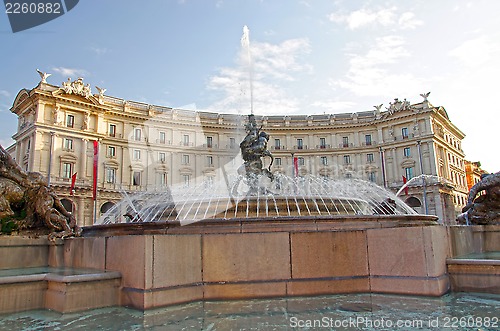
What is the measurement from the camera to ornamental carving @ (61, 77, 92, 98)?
150 ft

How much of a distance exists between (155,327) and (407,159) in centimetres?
5752

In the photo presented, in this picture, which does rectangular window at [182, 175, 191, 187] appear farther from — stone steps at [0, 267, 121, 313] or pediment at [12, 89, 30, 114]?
stone steps at [0, 267, 121, 313]

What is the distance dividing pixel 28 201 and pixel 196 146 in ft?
164

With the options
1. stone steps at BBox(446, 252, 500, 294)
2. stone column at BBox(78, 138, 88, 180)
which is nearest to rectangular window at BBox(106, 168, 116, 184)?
stone column at BBox(78, 138, 88, 180)

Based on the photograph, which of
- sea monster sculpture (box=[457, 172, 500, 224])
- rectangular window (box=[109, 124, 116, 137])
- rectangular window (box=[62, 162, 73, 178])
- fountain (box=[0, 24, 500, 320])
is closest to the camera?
fountain (box=[0, 24, 500, 320])

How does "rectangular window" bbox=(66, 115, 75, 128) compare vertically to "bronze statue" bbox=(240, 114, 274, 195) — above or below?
above

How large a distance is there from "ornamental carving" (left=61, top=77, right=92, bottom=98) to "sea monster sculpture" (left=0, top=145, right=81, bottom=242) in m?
42.8

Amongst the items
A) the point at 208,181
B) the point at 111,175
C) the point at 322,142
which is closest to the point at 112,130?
the point at 111,175

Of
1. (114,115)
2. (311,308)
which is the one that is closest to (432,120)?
(114,115)

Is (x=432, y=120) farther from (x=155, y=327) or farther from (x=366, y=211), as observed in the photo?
(x=155, y=327)

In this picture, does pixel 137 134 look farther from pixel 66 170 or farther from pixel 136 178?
pixel 66 170

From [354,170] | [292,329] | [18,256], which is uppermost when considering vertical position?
[354,170]

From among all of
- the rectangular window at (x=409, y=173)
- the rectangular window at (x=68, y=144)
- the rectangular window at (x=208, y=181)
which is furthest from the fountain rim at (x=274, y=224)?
the rectangular window at (x=409, y=173)

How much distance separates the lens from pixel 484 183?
9383mm
